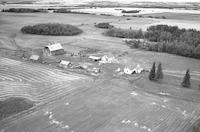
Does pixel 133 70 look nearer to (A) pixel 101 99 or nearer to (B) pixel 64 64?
(A) pixel 101 99

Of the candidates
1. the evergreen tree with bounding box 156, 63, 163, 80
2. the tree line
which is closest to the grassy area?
the tree line

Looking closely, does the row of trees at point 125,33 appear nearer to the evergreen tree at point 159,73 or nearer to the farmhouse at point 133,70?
the farmhouse at point 133,70

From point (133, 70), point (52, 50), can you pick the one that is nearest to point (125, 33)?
point (52, 50)

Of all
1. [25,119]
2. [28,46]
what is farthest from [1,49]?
[25,119]

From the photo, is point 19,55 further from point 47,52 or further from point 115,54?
point 115,54

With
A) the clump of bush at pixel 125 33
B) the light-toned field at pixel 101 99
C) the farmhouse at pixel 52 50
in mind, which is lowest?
the light-toned field at pixel 101 99

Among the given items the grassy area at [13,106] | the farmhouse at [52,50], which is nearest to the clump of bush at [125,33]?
the farmhouse at [52,50]

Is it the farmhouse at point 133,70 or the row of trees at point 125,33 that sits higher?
the row of trees at point 125,33
